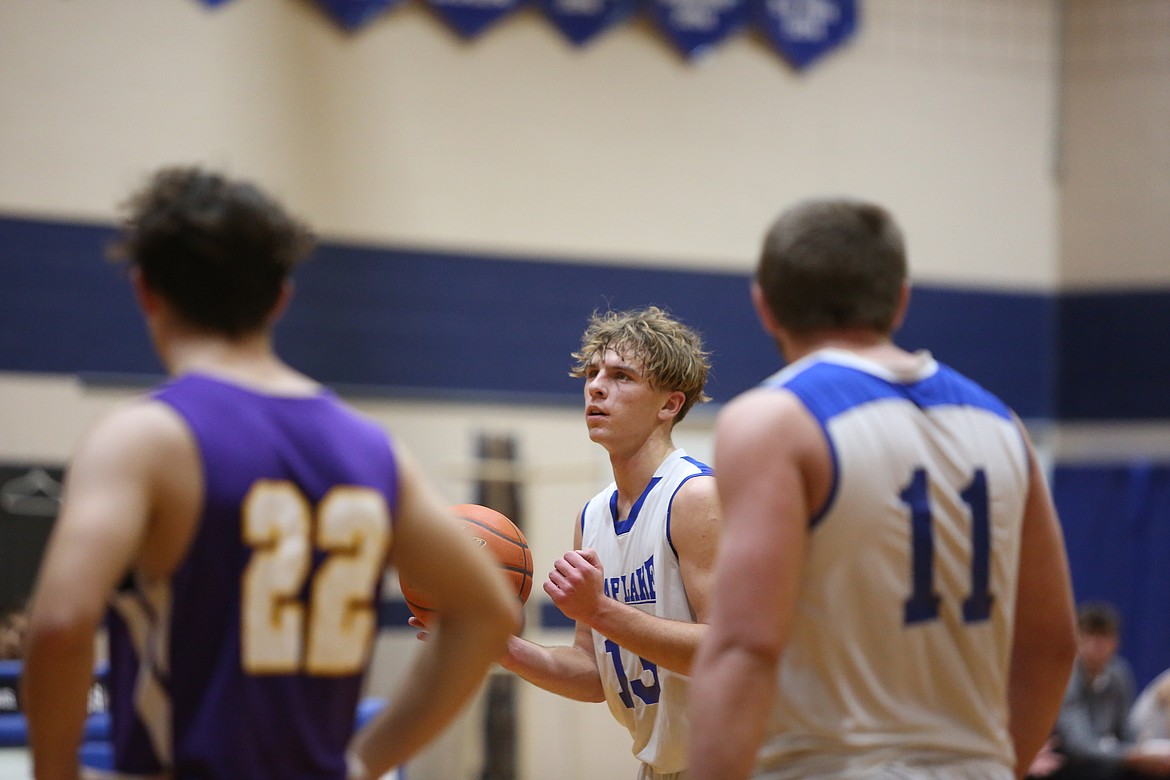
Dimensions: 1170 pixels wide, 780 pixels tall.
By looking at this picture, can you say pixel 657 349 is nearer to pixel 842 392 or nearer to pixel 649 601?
pixel 649 601

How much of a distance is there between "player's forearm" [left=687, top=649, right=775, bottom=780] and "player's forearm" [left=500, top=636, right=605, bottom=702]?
1.54 m

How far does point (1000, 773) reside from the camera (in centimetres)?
242

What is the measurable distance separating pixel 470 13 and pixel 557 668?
7661mm

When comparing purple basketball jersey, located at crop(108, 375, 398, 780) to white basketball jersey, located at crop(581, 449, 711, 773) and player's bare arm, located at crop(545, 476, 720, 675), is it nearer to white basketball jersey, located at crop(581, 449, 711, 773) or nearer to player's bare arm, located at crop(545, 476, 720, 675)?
player's bare arm, located at crop(545, 476, 720, 675)

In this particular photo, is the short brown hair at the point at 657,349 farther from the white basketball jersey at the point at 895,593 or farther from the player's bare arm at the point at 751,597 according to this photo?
the player's bare arm at the point at 751,597

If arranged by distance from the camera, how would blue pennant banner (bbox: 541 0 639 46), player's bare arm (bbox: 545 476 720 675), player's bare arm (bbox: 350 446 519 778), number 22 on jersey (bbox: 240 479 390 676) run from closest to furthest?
1. number 22 on jersey (bbox: 240 479 390 676)
2. player's bare arm (bbox: 350 446 519 778)
3. player's bare arm (bbox: 545 476 720 675)
4. blue pennant banner (bbox: 541 0 639 46)

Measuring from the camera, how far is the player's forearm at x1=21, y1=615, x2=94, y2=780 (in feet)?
6.09

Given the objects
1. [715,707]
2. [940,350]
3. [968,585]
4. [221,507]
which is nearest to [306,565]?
[221,507]

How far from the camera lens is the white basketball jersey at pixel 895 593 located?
2311mm

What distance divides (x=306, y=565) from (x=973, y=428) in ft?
4.13

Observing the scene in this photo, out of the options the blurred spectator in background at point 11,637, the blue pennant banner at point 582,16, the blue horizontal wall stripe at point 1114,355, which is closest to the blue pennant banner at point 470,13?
the blue pennant banner at point 582,16

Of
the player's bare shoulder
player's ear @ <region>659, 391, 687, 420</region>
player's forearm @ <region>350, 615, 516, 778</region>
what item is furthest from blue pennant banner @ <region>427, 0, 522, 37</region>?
the player's bare shoulder

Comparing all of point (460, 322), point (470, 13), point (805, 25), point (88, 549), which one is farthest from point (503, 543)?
point (805, 25)

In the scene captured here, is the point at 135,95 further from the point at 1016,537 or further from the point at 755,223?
the point at 1016,537
